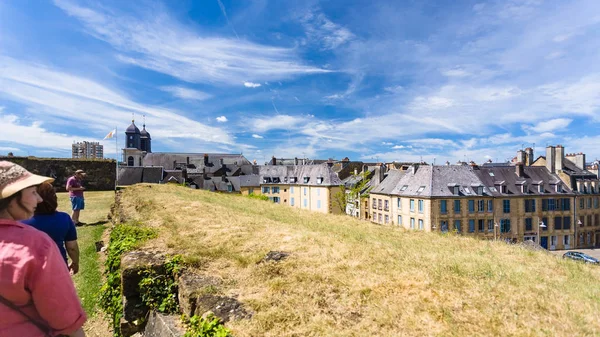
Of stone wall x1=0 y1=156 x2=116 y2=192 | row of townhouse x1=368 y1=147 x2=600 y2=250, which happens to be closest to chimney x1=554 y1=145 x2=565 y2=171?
row of townhouse x1=368 y1=147 x2=600 y2=250

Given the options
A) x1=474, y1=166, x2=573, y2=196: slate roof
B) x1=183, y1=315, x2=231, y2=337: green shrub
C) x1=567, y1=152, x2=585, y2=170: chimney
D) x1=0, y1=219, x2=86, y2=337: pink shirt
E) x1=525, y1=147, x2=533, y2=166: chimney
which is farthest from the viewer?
x1=525, y1=147, x2=533, y2=166: chimney

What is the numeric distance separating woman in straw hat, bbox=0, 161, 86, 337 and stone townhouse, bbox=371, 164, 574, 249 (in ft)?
104

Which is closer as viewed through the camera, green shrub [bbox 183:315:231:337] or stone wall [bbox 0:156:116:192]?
green shrub [bbox 183:315:231:337]

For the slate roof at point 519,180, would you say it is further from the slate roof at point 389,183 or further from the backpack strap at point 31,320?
the backpack strap at point 31,320

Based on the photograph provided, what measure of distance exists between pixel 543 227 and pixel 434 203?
1357 cm

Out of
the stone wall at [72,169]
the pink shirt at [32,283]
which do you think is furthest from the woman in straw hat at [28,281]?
→ the stone wall at [72,169]

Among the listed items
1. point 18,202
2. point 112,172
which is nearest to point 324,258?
point 18,202

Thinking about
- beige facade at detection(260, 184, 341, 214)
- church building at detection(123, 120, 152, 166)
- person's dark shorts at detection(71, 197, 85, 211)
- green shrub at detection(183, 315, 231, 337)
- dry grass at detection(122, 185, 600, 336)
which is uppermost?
church building at detection(123, 120, 152, 166)

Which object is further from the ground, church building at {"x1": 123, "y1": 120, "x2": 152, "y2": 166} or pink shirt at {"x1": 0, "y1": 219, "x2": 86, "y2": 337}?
church building at {"x1": 123, "y1": 120, "x2": 152, "y2": 166}

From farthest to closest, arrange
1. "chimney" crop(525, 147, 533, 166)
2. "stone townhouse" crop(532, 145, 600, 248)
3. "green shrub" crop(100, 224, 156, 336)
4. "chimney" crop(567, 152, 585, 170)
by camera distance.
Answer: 1. "chimney" crop(525, 147, 533, 166)
2. "chimney" crop(567, 152, 585, 170)
3. "stone townhouse" crop(532, 145, 600, 248)
4. "green shrub" crop(100, 224, 156, 336)

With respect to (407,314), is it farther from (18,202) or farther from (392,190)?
(392,190)

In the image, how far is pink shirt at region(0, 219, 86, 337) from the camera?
5.58 ft

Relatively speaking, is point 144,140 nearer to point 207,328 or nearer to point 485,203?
point 485,203

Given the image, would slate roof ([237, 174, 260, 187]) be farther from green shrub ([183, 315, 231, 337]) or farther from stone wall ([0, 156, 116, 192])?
green shrub ([183, 315, 231, 337])
